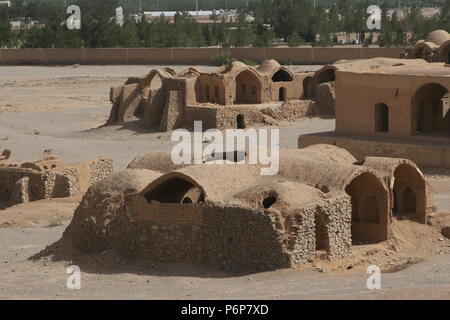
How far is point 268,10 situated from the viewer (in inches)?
3824

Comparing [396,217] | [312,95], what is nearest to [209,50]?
[312,95]

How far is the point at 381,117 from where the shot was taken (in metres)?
32.2

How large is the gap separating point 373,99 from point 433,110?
1.73 m

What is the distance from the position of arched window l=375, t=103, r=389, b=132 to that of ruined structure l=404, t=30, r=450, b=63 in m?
10.9

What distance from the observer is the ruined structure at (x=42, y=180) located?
1074 inches

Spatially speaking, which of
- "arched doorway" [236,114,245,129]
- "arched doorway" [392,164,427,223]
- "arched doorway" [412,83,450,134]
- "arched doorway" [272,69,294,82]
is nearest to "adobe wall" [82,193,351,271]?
"arched doorway" [392,164,427,223]

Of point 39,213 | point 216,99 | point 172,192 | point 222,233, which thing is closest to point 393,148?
point 39,213

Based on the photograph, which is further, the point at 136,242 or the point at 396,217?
the point at 396,217

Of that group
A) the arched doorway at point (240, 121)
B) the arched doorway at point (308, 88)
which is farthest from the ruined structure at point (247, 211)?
the arched doorway at point (308, 88)

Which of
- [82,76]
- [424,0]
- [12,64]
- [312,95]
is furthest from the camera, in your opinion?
[424,0]

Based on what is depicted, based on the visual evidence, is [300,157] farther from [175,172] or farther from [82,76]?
[82,76]

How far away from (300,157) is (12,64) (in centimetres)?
4977

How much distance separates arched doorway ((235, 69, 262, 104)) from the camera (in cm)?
4184

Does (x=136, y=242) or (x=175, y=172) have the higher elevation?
(x=175, y=172)
